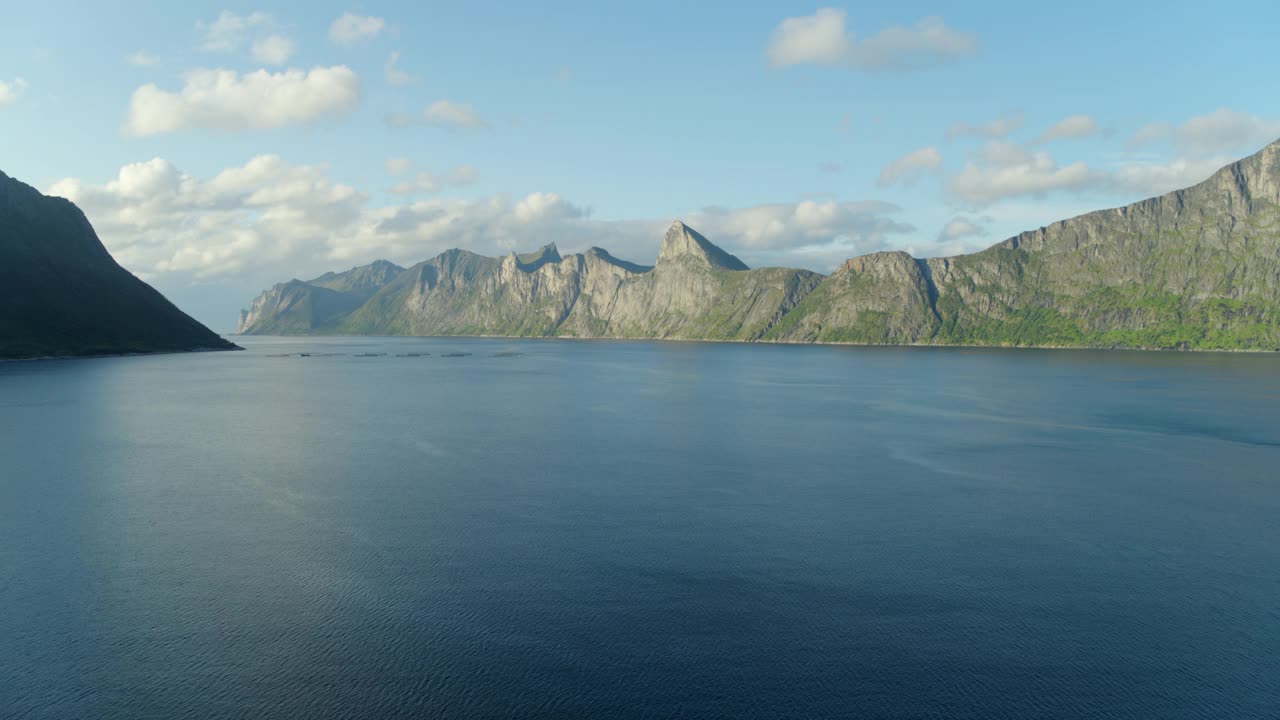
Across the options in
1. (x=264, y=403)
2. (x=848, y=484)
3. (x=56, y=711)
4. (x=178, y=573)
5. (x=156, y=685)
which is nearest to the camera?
(x=56, y=711)

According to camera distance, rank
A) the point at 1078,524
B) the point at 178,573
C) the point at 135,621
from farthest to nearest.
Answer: the point at 1078,524 → the point at 178,573 → the point at 135,621

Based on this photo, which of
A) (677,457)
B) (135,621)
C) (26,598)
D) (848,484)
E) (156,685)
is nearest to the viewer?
(156,685)

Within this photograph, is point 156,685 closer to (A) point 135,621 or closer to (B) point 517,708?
(A) point 135,621

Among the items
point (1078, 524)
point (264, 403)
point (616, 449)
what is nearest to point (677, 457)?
point (616, 449)

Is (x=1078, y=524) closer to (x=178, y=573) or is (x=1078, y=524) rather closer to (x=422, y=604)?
(x=422, y=604)

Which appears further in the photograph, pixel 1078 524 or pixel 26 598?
pixel 1078 524

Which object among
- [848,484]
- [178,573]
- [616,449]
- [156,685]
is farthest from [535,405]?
[156,685]
